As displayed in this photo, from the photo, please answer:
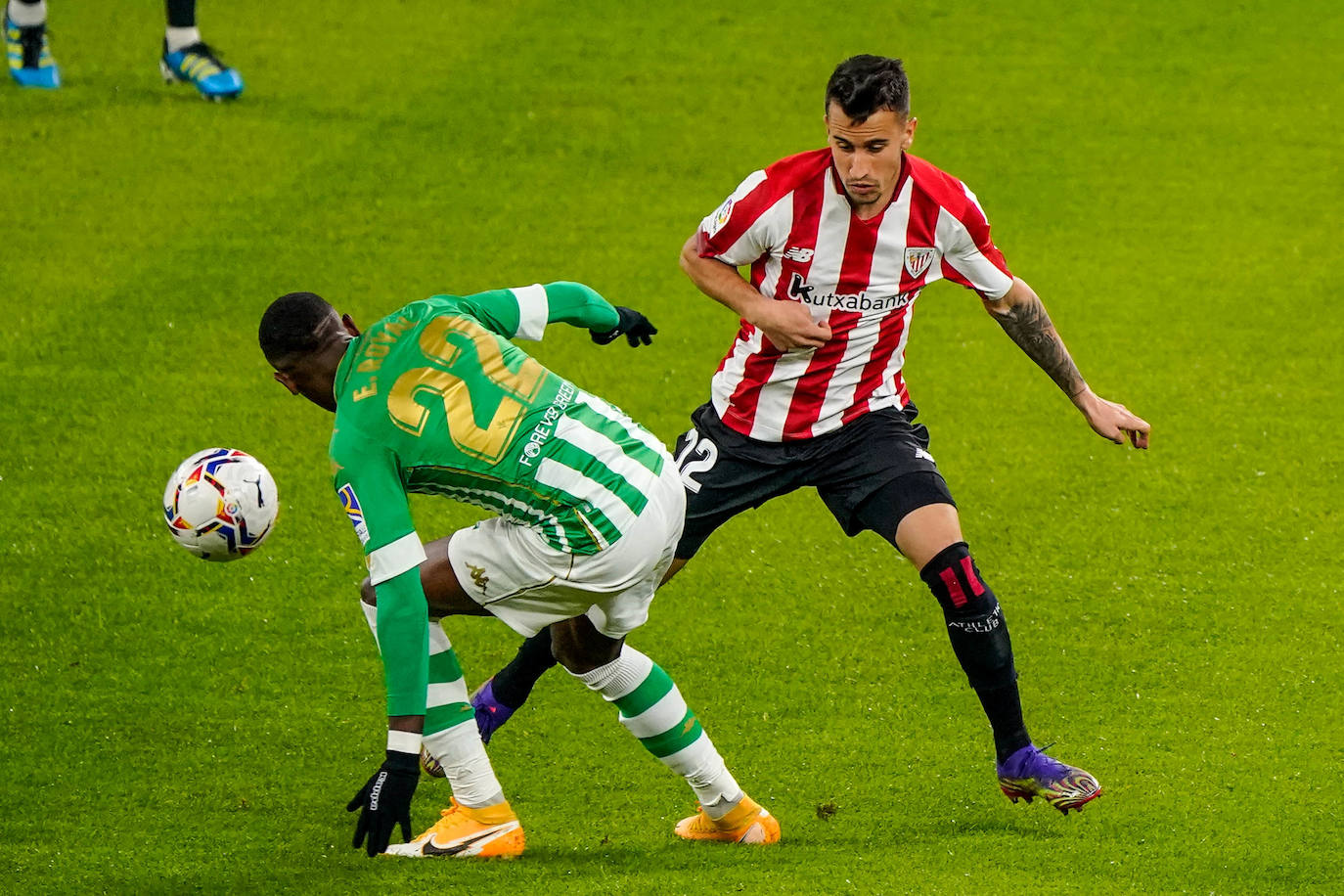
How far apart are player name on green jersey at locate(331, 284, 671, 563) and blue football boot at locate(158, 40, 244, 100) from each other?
7.51 meters

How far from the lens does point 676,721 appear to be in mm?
4555

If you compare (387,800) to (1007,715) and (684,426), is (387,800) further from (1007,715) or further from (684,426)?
(684,426)

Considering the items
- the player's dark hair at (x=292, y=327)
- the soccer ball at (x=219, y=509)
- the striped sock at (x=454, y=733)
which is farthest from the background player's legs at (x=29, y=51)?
the striped sock at (x=454, y=733)

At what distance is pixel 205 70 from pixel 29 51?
4.14 ft

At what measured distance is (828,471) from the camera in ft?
16.1

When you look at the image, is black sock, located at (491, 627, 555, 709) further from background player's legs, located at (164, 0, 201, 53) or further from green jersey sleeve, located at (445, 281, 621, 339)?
background player's legs, located at (164, 0, 201, 53)

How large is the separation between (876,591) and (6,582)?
3343 millimetres

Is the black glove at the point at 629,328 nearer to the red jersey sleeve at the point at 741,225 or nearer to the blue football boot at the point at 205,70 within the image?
the red jersey sleeve at the point at 741,225

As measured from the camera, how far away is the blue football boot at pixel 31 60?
1120cm

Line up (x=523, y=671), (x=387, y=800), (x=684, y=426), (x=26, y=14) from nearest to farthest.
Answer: (x=387, y=800), (x=523, y=671), (x=684, y=426), (x=26, y=14)

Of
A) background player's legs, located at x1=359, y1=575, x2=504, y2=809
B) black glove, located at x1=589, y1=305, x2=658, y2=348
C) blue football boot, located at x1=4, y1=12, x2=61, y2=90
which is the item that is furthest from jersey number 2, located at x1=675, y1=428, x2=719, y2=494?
blue football boot, located at x1=4, y1=12, x2=61, y2=90

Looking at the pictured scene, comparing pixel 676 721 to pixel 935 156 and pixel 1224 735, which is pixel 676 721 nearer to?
pixel 1224 735

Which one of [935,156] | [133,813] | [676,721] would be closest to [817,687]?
[676,721]

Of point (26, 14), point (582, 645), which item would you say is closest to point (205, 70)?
point (26, 14)
